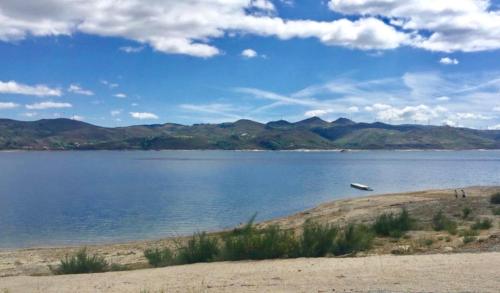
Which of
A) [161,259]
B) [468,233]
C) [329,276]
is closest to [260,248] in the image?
[329,276]

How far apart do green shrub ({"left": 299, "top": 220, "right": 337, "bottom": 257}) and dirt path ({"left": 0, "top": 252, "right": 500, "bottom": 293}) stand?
2.88 feet

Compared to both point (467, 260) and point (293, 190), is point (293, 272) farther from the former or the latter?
point (293, 190)

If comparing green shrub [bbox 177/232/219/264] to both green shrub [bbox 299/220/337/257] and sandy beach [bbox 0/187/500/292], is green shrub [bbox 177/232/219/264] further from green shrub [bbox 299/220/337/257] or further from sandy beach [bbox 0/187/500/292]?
green shrub [bbox 299/220/337/257]

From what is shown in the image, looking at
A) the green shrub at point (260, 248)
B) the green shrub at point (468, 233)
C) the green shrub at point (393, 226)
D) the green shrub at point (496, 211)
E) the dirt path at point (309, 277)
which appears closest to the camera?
the dirt path at point (309, 277)

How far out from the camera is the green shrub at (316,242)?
13.3m

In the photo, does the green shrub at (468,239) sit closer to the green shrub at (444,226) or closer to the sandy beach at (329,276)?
the sandy beach at (329,276)

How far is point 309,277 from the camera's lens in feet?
34.0

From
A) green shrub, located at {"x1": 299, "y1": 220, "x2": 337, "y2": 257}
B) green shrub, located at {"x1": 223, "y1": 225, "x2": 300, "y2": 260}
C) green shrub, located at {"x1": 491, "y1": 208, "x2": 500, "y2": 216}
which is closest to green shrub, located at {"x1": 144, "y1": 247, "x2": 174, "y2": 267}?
green shrub, located at {"x1": 223, "y1": 225, "x2": 300, "y2": 260}

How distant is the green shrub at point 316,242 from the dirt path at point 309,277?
34.5 inches

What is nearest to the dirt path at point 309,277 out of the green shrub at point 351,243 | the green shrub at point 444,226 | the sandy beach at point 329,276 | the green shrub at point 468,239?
the sandy beach at point 329,276

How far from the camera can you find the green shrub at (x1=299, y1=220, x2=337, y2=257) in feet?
43.8

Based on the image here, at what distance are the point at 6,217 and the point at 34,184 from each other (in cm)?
3748

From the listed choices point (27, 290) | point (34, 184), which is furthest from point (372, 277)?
point (34, 184)

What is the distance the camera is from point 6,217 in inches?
1629
